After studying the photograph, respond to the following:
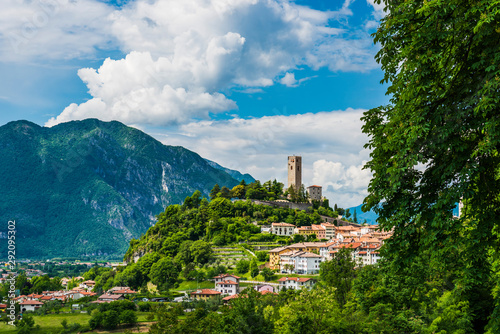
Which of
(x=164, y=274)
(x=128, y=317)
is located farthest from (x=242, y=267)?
(x=128, y=317)

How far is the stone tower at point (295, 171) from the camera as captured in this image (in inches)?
5507

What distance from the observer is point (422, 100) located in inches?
301

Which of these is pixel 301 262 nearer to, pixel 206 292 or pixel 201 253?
pixel 201 253

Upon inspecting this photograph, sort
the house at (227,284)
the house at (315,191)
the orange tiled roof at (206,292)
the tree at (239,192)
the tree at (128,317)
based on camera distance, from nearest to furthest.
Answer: the tree at (128,317) < the orange tiled roof at (206,292) < the house at (227,284) < the tree at (239,192) < the house at (315,191)

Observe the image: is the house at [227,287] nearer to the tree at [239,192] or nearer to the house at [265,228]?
the house at [265,228]

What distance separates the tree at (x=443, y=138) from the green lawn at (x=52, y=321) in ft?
194

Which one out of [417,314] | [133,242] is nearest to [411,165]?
[417,314]

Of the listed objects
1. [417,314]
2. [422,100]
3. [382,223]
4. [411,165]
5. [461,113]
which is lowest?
[417,314]

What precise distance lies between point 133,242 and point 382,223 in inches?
4778

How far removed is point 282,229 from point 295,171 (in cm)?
4010

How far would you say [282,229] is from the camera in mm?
102625

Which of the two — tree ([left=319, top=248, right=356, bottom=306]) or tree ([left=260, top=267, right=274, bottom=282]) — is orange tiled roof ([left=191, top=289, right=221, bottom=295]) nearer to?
tree ([left=260, top=267, right=274, bottom=282])

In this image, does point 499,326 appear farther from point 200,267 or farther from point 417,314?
point 200,267

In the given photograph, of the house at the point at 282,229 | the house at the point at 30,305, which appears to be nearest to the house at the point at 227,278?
the house at the point at 282,229
